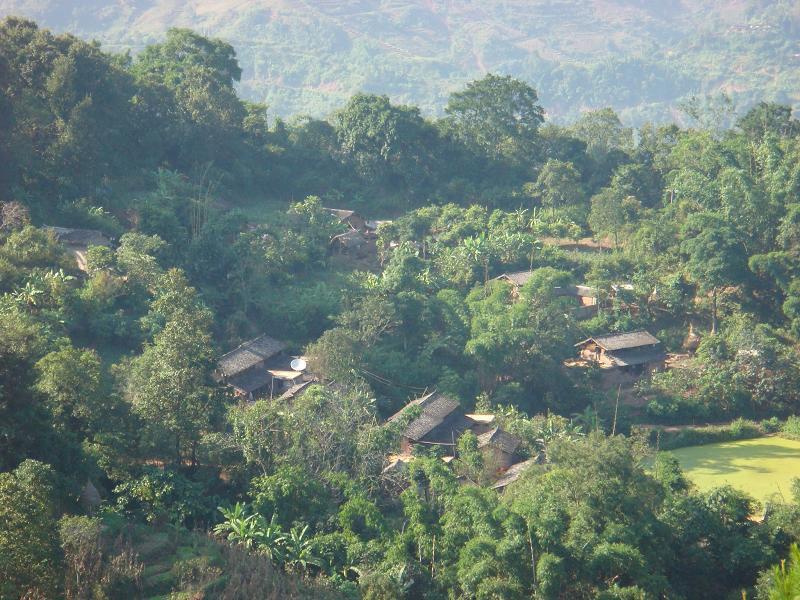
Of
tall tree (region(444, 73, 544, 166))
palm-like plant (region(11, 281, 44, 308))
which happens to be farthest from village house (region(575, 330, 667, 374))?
palm-like plant (region(11, 281, 44, 308))

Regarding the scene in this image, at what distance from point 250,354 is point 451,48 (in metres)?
102

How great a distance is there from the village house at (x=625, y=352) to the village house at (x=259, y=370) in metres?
8.33

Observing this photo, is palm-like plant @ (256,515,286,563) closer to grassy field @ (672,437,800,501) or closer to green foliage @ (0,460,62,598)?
green foliage @ (0,460,62,598)

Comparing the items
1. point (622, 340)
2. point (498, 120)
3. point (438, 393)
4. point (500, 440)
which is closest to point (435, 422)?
point (438, 393)

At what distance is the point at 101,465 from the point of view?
17031 mm

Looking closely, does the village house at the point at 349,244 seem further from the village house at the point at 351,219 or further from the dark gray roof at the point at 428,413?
the dark gray roof at the point at 428,413

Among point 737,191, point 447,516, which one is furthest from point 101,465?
point 737,191

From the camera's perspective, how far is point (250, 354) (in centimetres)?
2439

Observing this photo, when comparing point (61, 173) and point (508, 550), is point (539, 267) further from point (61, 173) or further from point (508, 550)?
point (508, 550)

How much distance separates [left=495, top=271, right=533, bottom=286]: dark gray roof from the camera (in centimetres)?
2981

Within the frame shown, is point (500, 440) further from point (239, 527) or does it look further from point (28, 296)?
point (28, 296)

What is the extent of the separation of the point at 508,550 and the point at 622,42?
404 ft

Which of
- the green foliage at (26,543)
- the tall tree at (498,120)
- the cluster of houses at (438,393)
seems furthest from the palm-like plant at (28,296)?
the tall tree at (498,120)

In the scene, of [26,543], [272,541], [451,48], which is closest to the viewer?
[26,543]
